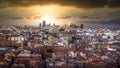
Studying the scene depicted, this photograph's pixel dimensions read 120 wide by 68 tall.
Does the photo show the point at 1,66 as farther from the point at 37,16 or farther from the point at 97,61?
the point at 37,16

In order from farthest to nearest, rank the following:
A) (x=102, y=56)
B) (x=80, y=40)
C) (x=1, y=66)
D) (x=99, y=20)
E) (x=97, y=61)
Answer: (x=80, y=40)
(x=99, y=20)
(x=102, y=56)
(x=97, y=61)
(x=1, y=66)

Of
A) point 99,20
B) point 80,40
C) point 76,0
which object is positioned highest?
point 76,0

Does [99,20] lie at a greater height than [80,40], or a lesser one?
greater

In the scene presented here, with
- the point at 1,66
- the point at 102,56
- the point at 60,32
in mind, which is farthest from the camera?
the point at 60,32

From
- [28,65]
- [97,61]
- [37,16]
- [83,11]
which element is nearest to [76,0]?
[83,11]

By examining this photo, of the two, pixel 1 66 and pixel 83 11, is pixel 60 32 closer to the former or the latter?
pixel 83 11

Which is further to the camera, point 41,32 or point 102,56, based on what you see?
point 41,32
